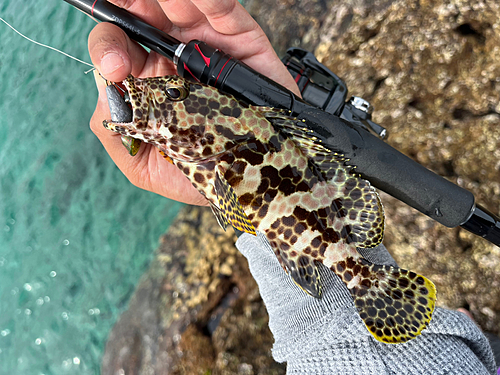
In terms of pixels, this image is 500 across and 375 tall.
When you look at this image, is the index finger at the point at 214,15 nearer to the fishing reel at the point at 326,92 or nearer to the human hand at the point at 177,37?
the human hand at the point at 177,37

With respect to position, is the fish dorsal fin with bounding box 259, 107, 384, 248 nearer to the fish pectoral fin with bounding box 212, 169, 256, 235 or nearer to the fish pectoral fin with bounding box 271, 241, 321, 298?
the fish pectoral fin with bounding box 271, 241, 321, 298

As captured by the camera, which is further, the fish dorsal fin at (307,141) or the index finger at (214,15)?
the index finger at (214,15)

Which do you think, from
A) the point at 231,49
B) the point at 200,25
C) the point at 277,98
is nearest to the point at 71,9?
the point at 200,25

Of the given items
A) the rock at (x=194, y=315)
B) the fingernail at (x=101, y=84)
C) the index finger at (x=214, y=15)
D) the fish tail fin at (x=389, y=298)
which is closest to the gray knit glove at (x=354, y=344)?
the fish tail fin at (x=389, y=298)

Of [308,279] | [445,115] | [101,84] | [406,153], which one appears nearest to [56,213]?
[101,84]

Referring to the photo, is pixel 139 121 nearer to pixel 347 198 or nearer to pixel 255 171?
pixel 255 171

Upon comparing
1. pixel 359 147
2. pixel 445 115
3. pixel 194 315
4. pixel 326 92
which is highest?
pixel 445 115

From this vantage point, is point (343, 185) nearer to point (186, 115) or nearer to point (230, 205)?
point (230, 205)
